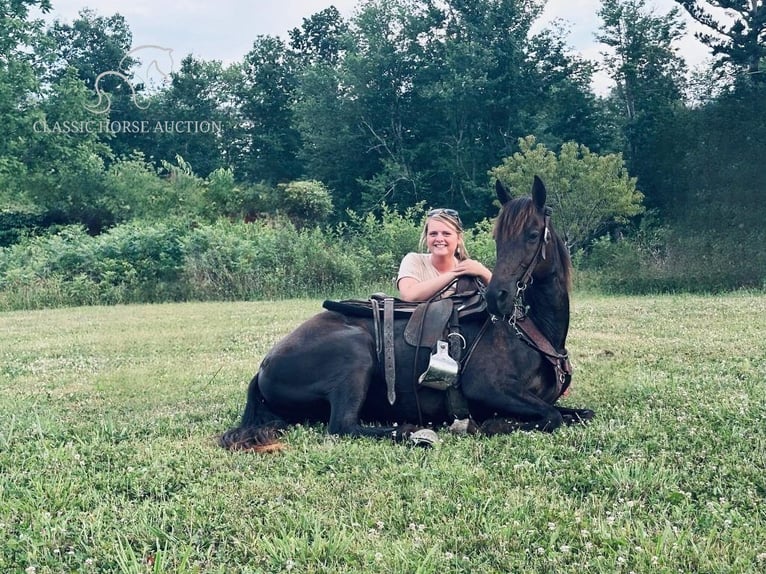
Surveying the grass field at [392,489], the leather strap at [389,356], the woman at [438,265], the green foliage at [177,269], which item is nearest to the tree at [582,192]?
the green foliage at [177,269]

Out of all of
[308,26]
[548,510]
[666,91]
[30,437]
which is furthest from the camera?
[308,26]

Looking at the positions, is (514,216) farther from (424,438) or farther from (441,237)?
(424,438)

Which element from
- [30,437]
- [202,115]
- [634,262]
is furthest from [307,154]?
[30,437]

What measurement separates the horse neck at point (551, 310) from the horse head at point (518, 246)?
9.9 inches

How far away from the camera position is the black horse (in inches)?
176

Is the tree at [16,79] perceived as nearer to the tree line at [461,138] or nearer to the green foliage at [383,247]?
the tree line at [461,138]

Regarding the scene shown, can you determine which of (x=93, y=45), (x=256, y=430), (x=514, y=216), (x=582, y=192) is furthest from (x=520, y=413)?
(x=93, y=45)

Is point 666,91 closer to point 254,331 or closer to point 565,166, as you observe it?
point 565,166

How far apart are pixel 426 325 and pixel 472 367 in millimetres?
449

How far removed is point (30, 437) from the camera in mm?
4719

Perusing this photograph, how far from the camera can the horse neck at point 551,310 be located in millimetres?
4828

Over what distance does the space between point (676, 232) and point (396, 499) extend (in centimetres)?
2244

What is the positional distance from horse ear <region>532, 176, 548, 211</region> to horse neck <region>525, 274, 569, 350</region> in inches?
22.6

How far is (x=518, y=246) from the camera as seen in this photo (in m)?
4.44
